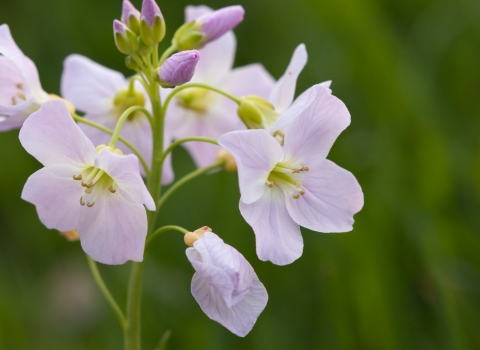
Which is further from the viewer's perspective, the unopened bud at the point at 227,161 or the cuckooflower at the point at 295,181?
the unopened bud at the point at 227,161

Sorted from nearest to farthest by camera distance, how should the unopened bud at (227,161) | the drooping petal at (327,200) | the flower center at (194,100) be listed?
the drooping petal at (327,200), the unopened bud at (227,161), the flower center at (194,100)

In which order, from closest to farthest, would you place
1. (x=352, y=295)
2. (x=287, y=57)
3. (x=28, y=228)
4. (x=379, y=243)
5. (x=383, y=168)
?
(x=352, y=295)
(x=379, y=243)
(x=383, y=168)
(x=28, y=228)
(x=287, y=57)

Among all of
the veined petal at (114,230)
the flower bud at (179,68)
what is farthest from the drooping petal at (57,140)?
the flower bud at (179,68)

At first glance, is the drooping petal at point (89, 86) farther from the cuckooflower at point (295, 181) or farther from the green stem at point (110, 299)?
the cuckooflower at point (295, 181)

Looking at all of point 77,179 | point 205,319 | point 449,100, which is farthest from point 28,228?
point 449,100

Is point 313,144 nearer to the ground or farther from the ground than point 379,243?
farther from the ground

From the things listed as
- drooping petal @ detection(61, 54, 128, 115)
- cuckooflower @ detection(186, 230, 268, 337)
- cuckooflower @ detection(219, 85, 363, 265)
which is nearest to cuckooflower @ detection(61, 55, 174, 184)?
drooping petal @ detection(61, 54, 128, 115)

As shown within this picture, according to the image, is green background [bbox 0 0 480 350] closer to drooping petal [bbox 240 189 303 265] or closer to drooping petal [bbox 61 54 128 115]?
drooping petal [bbox 240 189 303 265]

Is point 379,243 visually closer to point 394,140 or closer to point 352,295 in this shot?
point 352,295
